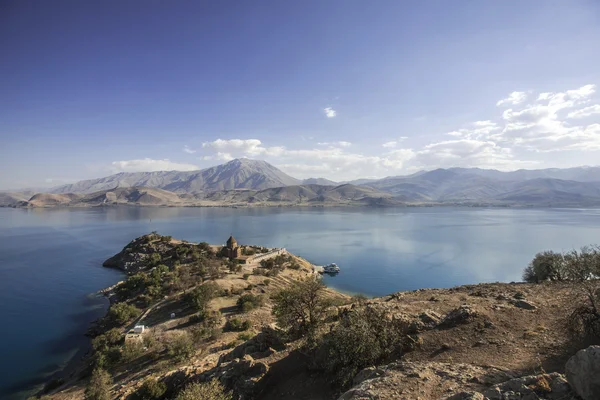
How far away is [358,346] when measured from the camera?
13.7m

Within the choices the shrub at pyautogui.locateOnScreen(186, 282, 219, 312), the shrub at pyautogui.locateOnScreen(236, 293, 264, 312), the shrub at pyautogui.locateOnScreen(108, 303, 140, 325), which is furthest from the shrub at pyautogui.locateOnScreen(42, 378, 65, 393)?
the shrub at pyautogui.locateOnScreen(236, 293, 264, 312)

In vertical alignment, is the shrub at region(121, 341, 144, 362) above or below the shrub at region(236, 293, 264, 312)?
below

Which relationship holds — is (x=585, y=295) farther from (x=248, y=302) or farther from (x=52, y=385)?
(x=52, y=385)

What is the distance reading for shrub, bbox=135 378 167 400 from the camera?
56.6ft

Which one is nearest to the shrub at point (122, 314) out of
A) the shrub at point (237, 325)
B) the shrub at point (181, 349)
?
the shrub at point (181, 349)

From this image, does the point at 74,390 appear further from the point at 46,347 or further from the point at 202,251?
the point at 202,251

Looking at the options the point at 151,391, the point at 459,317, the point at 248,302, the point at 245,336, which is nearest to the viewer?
the point at 459,317

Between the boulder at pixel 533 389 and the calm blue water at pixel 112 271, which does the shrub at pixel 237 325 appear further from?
the boulder at pixel 533 389

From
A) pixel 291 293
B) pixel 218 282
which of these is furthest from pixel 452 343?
pixel 218 282

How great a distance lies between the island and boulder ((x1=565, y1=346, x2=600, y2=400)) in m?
0.03

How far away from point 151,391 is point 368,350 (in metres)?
13.7

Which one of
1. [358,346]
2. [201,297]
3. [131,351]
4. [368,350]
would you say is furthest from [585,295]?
[131,351]

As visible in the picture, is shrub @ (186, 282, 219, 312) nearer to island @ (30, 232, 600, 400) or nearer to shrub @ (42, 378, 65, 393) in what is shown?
island @ (30, 232, 600, 400)

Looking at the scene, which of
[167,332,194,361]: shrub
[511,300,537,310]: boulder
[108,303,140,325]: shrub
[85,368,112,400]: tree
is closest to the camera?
[511,300,537,310]: boulder
